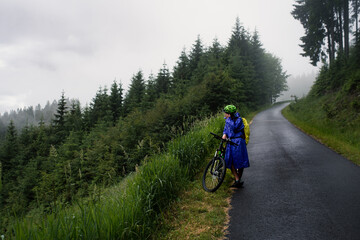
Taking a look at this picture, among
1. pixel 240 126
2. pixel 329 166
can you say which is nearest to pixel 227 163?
pixel 240 126

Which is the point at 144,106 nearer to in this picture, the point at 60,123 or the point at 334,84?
the point at 60,123

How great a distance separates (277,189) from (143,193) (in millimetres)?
3355

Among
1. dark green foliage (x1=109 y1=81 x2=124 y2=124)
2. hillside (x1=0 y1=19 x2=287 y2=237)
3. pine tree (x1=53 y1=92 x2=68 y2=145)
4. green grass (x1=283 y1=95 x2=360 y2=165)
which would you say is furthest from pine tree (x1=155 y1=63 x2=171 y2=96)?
green grass (x1=283 y1=95 x2=360 y2=165)

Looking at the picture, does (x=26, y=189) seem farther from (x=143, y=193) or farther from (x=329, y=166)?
(x=329, y=166)

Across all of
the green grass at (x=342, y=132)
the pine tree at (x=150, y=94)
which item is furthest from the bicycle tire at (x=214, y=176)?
the pine tree at (x=150, y=94)

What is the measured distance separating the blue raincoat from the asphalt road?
0.73 m

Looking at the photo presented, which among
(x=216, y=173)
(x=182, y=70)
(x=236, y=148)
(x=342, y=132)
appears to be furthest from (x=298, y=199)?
(x=182, y=70)

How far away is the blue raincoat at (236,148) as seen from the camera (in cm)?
536

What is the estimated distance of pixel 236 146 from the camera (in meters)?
5.38

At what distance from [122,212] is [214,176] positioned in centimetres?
273

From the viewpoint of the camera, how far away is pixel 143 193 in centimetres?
402

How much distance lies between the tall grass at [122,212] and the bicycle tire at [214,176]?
0.51 m

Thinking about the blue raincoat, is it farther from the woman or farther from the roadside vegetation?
the roadside vegetation

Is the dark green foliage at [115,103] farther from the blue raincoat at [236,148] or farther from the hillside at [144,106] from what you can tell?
the blue raincoat at [236,148]
